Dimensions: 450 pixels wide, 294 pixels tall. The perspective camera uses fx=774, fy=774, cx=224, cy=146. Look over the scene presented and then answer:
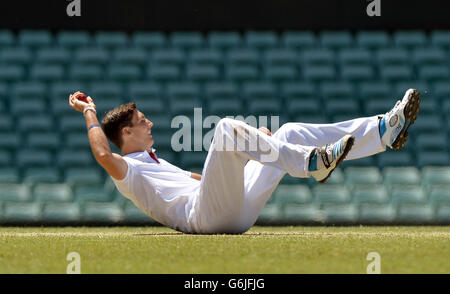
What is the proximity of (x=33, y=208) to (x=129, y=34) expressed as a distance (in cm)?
295

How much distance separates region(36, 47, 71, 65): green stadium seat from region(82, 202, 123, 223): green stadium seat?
7.63 feet

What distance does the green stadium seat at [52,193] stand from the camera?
6.67 metres

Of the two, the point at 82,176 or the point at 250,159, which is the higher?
the point at 250,159

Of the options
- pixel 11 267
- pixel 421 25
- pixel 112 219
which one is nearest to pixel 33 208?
pixel 112 219

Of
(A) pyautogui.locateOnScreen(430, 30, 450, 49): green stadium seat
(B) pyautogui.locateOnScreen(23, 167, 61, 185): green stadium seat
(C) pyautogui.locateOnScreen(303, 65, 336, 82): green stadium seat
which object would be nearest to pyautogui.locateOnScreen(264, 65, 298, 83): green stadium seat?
(C) pyautogui.locateOnScreen(303, 65, 336, 82): green stadium seat

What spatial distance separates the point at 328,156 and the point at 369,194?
3.28 m

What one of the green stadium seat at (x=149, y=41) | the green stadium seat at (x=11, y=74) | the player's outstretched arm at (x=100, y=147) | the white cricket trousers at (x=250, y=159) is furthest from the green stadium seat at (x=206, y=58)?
the player's outstretched arm at (x=100, y=147)

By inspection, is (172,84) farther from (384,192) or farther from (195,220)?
(195,220)

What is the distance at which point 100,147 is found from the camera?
150 inches

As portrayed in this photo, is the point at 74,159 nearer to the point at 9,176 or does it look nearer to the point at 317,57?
the point at 9,176

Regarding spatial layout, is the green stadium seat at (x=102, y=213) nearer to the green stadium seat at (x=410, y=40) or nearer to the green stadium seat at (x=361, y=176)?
the green stadium seat at (x=361, y=176)

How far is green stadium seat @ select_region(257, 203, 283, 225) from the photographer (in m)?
6.35

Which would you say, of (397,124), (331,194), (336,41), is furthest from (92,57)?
(397,124)

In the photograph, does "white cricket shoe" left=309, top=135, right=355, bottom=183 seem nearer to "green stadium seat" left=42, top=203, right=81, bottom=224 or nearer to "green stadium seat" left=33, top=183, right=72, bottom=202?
"green stadium seat" left=42, top=203, right=81, bottom=224
